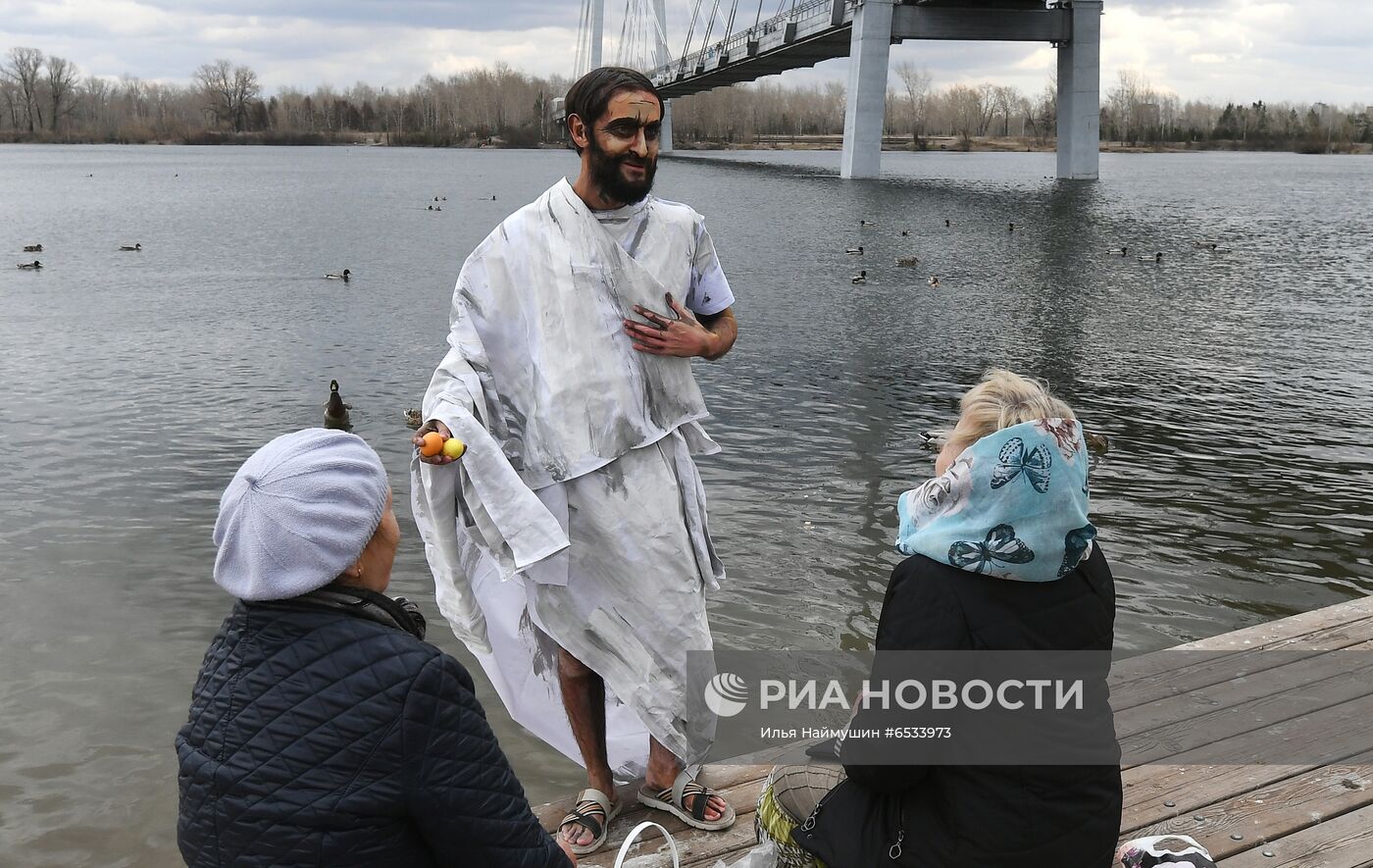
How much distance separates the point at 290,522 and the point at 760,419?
8.68 meters

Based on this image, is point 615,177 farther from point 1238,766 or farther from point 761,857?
point 1238,766

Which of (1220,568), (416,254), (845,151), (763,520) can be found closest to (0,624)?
(763,520)

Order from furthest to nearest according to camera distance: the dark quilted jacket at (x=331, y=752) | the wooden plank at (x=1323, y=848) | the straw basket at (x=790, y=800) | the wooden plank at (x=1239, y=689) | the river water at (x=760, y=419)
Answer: the river water at (x=760, y=419) → the wooden plank at (x=1239, y=689) → the wooden plank at (x=1323, y=848) → the straw basket at (x=790, y=800) → the dark quilted jacket at (x=331, y=752)

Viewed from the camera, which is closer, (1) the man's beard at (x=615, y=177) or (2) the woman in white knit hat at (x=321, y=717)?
(2) the woman in white knit hat at (x=321, y=717)

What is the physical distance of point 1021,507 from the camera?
5.92ft

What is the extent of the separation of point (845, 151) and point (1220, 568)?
156 ft

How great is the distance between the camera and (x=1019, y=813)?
1858 mm

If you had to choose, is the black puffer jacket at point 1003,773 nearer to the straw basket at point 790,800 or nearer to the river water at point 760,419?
the straw basket at point 790,800

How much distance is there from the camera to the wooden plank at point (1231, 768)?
281 centimetres

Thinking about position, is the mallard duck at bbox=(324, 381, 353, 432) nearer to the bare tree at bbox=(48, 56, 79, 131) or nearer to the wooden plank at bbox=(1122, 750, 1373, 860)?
the wooden plank at bbox=(1122, 750, 1373, 860)

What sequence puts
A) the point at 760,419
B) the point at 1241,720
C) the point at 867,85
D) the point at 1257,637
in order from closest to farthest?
the point at 1241,720 → the point at 1257,637 → the point at 760,419 → the point at 867,85

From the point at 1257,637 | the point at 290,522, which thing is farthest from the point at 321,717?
the point at 1257,637

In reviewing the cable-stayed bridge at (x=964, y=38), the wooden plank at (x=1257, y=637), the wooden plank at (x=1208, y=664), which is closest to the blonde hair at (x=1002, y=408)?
the wooden plank at (x=1208, y=664)

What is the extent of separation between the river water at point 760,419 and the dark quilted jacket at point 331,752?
9.80ft
